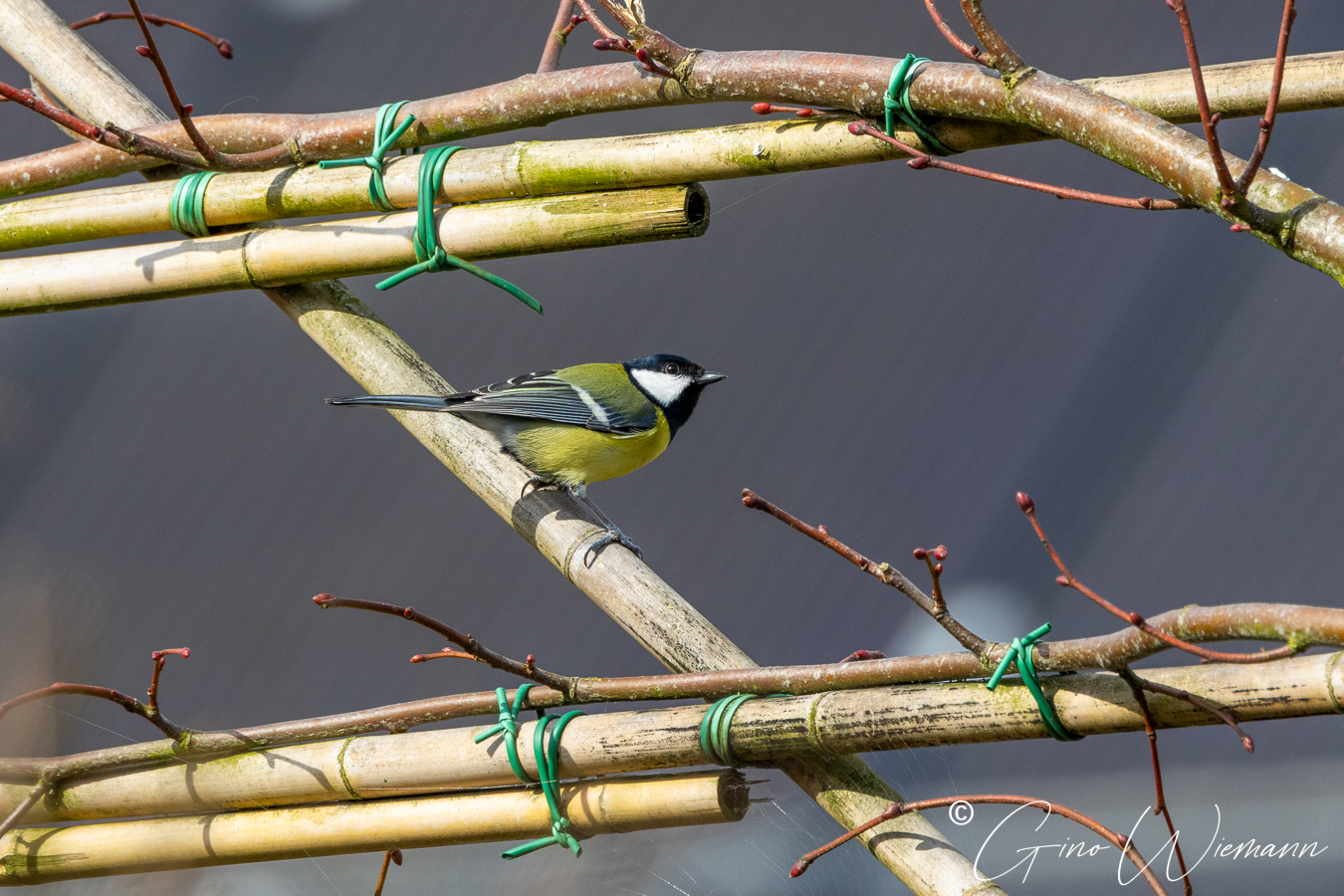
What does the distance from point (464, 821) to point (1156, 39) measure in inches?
92.6

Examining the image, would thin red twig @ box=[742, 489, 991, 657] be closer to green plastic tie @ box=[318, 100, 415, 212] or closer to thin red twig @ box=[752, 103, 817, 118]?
thin red twig @ box=[752, 103, 817, 118]

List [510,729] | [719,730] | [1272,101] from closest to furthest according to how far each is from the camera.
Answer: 1. [1272,101]
2. [719,730]
3. [510,729]

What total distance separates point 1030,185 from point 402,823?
993 mm

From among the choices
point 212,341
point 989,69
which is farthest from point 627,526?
point 989,69

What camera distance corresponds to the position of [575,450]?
2035 millimetres

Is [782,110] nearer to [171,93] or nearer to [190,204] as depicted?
[171,93]

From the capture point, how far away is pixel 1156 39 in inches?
105

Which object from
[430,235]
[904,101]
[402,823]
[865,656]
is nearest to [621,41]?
[904,101]

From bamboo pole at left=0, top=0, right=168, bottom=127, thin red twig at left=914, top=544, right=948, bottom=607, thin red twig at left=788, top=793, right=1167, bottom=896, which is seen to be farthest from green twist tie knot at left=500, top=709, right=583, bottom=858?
bamboo pole at left=0, top=0, right=168, bottom=127

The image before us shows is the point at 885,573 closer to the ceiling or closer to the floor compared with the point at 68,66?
closer to the floor

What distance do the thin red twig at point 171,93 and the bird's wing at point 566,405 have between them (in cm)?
58

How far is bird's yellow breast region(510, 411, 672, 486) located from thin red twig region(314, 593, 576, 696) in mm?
657

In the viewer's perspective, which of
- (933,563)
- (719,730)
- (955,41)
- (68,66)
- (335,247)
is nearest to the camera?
(933,563)

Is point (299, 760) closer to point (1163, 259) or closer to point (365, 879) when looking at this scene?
point (365, 879)
